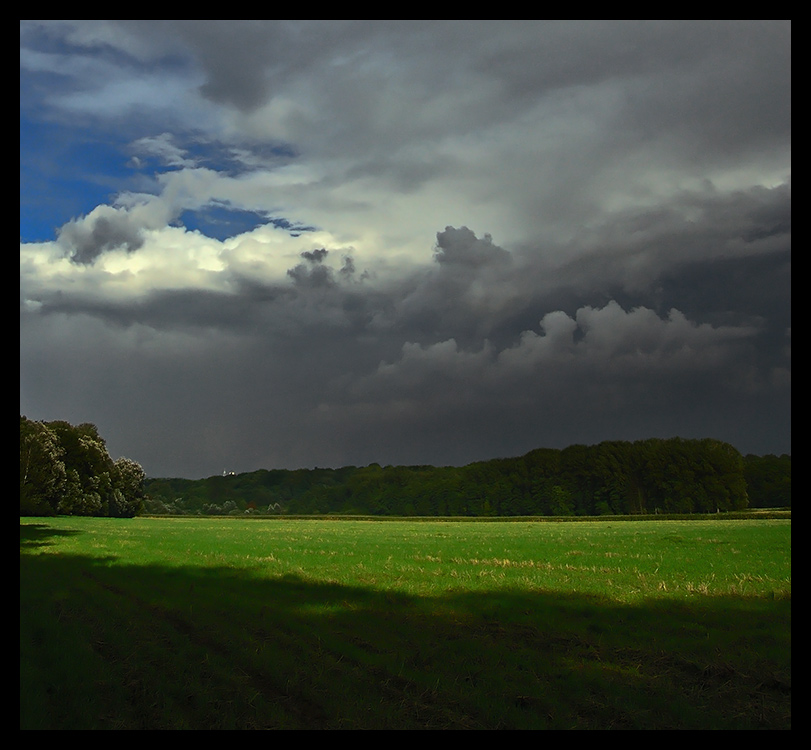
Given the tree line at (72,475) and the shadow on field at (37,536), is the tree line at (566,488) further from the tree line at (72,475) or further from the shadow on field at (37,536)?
the shadow on field at (37,536)

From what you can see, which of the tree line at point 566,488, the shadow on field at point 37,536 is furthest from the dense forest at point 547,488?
the shadow on field at point 37,536

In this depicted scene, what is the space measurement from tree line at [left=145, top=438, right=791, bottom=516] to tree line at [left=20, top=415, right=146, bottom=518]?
2335 cm

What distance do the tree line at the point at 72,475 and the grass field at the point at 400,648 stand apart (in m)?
32.9

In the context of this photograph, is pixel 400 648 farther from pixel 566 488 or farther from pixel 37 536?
pixel 566 488

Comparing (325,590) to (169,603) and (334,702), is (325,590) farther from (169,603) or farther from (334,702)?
(334,702)

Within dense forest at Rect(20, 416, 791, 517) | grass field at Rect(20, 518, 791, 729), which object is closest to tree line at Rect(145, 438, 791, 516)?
dense forest at Rect(20, 416, 791, 517)

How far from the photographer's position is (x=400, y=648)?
12469 millimetres

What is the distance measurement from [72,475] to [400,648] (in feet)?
236

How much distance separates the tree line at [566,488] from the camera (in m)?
141

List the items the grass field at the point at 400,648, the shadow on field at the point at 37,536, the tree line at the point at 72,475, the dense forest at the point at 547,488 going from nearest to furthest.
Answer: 1. the grass field at the point at 400,648
2. the shadow on field at the point at 37,536
3. the tree line at the point at 72,475
4. the dense forest at the point at 547,488

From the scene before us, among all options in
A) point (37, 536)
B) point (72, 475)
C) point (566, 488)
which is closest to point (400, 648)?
point (37, 536)
